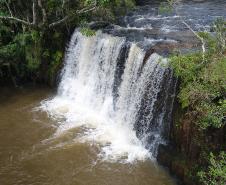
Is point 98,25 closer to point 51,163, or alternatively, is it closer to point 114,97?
point 114,97

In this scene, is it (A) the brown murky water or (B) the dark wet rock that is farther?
(B) the dark wet rock

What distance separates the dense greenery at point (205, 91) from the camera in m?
7.67

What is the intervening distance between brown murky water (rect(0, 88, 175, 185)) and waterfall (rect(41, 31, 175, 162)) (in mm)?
373

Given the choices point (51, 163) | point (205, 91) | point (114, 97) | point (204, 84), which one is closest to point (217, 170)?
point (205, 91)

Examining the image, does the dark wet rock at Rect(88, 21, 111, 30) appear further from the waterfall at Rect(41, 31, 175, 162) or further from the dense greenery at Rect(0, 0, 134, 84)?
the waterfall at Rect(41, 31, 175, 162)

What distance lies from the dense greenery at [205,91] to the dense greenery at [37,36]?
5.57 meters

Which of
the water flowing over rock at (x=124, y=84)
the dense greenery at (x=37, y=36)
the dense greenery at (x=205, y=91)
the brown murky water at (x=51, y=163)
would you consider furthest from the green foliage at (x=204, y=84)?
the dense greenery at (x=37, y=36)

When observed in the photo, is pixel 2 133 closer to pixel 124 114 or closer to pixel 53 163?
pixel 53 163

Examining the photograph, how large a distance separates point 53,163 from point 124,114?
110 inches

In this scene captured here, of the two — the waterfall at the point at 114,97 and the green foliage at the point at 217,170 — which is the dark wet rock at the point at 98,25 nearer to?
the waterfall at the point at 114,97

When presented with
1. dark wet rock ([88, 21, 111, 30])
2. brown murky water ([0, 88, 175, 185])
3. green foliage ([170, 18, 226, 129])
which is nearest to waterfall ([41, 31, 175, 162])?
brown murky water ([0, 88, 175, 185])

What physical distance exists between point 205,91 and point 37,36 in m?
7.65

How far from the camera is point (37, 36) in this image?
13820mm

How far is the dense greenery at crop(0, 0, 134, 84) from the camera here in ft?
44.9
